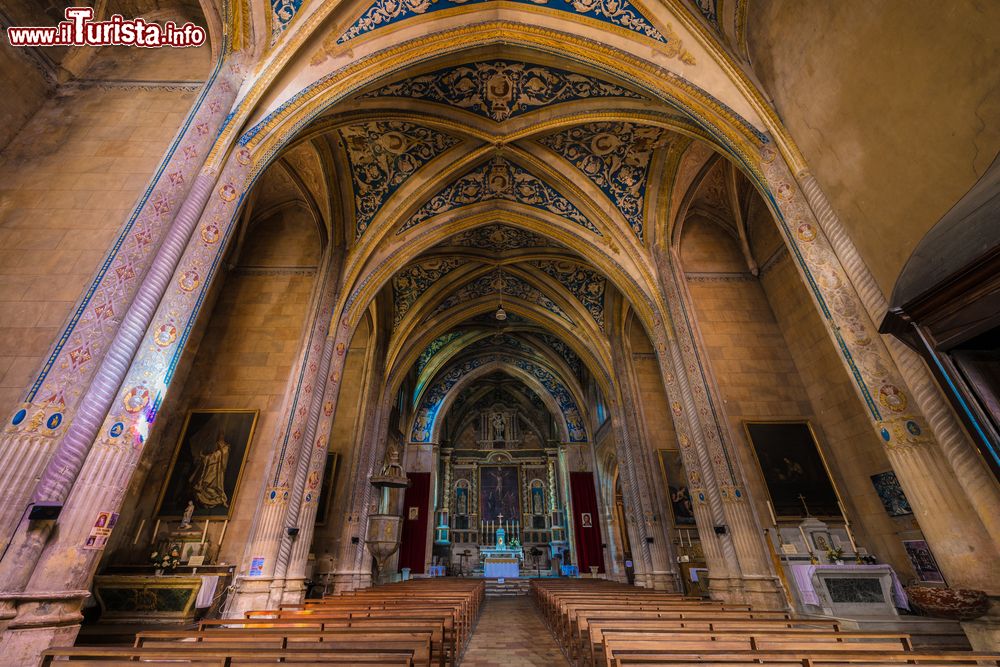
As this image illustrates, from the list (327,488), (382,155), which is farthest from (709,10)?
(327,488)

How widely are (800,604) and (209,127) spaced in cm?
1077

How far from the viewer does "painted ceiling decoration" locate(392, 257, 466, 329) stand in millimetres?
14148

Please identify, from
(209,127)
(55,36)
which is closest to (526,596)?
(209,127)

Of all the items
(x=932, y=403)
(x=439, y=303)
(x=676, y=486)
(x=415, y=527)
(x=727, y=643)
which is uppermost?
(x=439, y=303)

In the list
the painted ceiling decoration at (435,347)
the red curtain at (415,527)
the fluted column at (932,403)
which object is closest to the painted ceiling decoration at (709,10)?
the fluted column at (932,403)

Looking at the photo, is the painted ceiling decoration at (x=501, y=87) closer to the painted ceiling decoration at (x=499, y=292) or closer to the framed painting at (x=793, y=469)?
the painted ceiling decoration at (x=499, y=292)

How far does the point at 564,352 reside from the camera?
19812 mm

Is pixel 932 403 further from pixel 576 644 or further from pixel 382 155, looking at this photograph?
pixel 382 155

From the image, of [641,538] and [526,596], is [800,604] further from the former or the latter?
→ [526,596]

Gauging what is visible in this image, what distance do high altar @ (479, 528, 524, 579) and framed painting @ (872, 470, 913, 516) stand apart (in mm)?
15210

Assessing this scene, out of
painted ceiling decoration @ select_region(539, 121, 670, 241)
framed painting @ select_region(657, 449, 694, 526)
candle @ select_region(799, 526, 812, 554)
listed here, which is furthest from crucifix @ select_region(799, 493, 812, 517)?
painted ceiling decoration @ select_region(539, 121, 670, 241)

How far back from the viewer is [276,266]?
404 inches

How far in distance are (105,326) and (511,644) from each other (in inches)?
264

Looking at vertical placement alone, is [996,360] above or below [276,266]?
below
